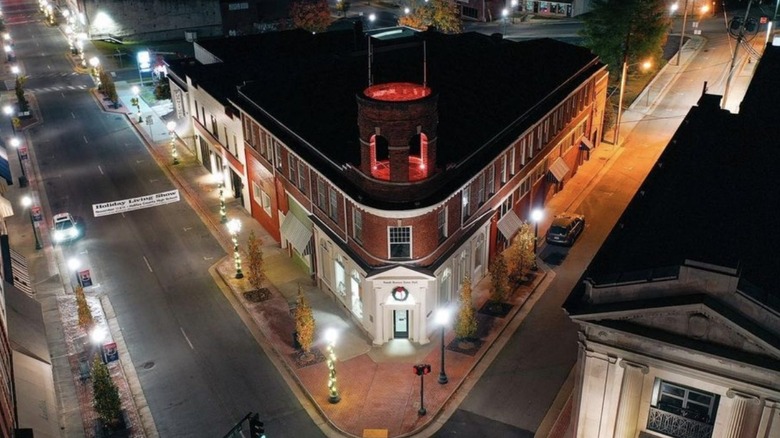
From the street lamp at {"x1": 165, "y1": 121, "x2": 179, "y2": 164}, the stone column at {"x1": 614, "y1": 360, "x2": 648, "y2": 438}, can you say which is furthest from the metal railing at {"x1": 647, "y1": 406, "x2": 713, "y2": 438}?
the street lamp at {"x1": 165, "y1": 121, "x2": 179, "y2": 164}

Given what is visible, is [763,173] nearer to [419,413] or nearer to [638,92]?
[419,413]

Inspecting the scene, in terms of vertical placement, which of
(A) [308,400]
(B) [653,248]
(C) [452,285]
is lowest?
(A) [308,400]

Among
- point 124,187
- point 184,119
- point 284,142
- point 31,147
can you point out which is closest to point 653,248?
point 284,142

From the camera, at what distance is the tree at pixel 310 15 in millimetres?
112062

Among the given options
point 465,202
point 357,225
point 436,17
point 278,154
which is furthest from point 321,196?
point 436,17

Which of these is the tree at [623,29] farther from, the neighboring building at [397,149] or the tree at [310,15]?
the tree at [310,15]

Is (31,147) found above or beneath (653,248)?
beneath

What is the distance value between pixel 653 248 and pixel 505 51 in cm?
3494

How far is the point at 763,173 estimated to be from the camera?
33531 millimetres

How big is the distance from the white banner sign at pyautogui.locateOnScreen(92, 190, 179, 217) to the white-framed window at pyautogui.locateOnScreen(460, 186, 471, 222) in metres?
21.8

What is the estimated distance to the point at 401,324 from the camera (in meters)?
39.5

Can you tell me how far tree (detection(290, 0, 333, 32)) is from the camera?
112 metres

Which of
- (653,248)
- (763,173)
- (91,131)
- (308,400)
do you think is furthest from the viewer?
(91,131)

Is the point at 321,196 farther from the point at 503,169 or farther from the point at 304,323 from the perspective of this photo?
the point at 503,169
